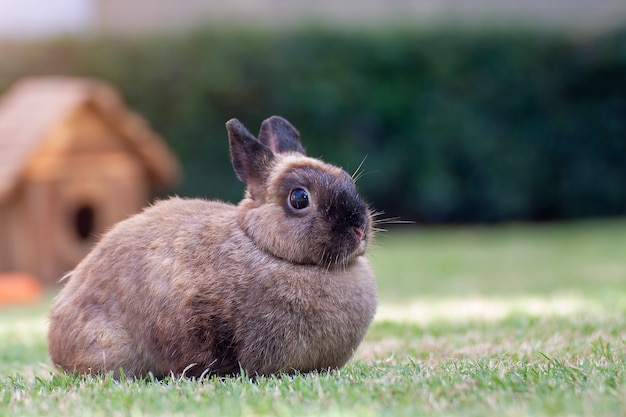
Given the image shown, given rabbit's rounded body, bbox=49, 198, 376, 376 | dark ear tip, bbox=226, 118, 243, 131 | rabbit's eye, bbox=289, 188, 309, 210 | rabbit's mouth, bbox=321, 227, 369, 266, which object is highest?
dark ear tip, bbox=226, 118, 243, 131

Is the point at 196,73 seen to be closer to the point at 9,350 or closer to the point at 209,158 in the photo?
the point at 209,158

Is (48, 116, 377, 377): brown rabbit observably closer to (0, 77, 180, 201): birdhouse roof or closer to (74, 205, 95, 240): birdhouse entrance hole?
(0, 77, 180, 201): birdhouse roof

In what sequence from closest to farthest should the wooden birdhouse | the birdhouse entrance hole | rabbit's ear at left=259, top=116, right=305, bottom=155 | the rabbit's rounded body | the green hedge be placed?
the rabbit's rounded body
rabbit's ear at left=259, top=116, right=305, bottom=155
the wooden birdhouse
the birdhouse entrance hole
the green hedge

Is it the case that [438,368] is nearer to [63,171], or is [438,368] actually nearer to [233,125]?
[233,125]

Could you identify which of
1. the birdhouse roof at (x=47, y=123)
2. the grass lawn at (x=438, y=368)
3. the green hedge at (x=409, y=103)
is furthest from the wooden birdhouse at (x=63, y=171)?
the green hedge at (x=409, y=103)

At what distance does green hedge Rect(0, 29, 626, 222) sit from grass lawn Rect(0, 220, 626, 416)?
5351mm

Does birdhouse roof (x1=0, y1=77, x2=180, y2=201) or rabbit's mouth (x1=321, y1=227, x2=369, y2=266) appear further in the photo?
birdhouse roof (x1=0, y1=77, x2=180, y2=201)

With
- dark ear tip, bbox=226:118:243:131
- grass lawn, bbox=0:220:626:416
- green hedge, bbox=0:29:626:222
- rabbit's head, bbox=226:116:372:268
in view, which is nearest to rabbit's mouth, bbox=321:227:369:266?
rabbit's head, bbox=226:116:372:268

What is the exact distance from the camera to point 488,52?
12.9 meters

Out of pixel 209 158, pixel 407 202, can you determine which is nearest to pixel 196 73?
pixel 209 158

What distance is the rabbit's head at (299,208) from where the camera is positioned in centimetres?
324

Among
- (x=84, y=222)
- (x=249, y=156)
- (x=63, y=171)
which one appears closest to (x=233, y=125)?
(x=249, y=156)

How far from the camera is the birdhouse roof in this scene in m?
8.00

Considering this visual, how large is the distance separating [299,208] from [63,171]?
5.71m
